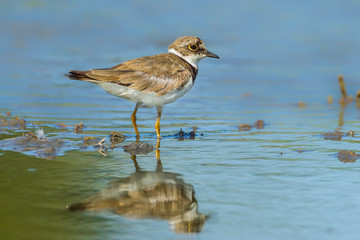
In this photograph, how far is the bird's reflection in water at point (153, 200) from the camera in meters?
4.65

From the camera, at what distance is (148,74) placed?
8273 mm

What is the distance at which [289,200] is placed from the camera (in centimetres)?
507

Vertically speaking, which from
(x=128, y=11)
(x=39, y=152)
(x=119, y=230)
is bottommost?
(x=119, y=230)

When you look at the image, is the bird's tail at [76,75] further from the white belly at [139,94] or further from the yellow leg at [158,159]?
the yellow leg at [158,159]

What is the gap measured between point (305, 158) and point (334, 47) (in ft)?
34.9

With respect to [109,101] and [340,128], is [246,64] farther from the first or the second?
[340,128]

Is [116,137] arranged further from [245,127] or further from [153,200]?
[153,200]

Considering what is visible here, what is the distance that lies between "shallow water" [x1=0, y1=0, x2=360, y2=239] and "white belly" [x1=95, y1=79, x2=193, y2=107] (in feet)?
1.69

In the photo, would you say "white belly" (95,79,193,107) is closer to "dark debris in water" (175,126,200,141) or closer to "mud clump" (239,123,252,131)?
"dark debris in water" (175,126,200,141)

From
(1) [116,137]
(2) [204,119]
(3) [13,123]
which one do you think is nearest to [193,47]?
(2) [204,119]

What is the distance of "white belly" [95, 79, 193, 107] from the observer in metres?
8.03

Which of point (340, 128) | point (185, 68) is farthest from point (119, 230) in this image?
point (340, 128)

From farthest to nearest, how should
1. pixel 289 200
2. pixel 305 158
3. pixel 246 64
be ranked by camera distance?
pixel 246 64, pixel 305 158, pixel 289 200

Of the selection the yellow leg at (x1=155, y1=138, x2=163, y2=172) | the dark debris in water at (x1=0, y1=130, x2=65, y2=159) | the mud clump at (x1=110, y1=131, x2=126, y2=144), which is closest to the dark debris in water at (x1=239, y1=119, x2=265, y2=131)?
the yellow leg at (x1=155, y1=138, x2=163, y2=172)
